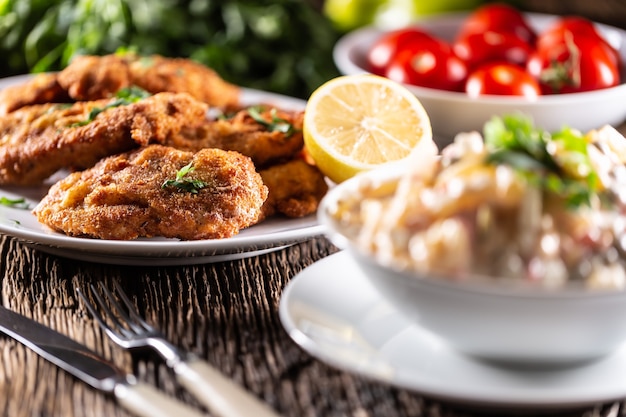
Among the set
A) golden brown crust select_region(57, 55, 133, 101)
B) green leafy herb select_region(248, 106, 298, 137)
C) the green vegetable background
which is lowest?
the green vegetable background

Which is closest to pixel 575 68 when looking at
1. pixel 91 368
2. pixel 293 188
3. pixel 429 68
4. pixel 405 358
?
pixel 429 68

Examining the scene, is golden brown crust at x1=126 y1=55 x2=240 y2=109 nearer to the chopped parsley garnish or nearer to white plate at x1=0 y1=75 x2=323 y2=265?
the chopped parsley garnish

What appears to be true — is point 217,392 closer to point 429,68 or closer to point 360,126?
point 360,126

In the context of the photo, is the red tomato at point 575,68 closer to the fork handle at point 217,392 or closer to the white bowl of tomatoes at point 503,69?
the white bowl of tomatoes at point 503,69

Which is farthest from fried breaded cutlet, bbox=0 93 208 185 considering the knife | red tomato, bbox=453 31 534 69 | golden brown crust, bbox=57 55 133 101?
red tomato, bbox=453 31 534 69

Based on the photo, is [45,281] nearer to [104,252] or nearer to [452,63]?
[104,252]

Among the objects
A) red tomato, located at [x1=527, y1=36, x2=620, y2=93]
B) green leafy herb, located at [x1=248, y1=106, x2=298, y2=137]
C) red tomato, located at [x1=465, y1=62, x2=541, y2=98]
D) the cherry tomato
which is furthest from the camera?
the cherry tomato

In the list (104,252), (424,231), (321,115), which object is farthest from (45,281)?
(424,231)
